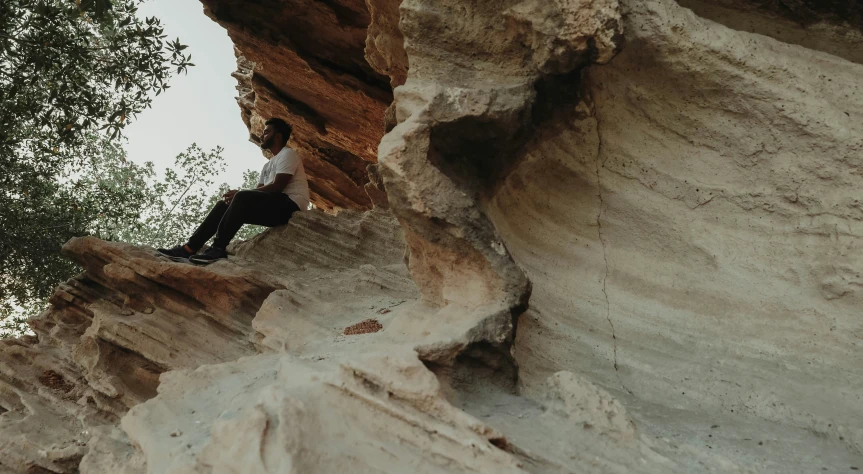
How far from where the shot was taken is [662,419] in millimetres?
4312

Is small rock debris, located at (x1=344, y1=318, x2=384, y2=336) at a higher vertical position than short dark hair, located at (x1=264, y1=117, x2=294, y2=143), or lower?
lower

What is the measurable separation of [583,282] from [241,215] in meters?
4.14

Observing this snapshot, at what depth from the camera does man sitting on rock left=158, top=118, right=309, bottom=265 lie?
7641 millimetres

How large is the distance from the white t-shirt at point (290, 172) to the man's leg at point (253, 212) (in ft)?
0.31

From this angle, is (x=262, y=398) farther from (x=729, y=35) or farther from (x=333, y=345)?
(x=729, y=35)

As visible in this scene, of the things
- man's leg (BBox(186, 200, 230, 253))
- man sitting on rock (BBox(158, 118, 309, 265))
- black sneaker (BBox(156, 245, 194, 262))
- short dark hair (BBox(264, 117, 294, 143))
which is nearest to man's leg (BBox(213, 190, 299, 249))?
man sitting on rock (BBox(158, 118, 309, 265))

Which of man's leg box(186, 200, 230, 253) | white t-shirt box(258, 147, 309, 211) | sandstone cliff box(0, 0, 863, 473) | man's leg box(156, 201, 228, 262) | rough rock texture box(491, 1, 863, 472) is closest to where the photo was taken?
sandstone cliff box(0, 0, 863, 473)

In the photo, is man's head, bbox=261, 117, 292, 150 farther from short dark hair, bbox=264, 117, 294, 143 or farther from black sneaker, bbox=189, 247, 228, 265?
black sneaker, bbox=189, 247, 228, 265

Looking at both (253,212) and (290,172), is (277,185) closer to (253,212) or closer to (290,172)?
(290,172)

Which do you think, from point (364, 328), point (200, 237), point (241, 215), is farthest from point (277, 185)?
point (364, 328)

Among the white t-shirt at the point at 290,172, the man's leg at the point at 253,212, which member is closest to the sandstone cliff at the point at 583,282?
the man's leg at the point at 253,212

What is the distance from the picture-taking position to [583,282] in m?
5.39

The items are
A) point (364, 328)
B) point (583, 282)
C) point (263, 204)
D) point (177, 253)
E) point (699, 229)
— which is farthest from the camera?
point (263, 204)

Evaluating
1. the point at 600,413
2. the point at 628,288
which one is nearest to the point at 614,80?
the point at 628,288
